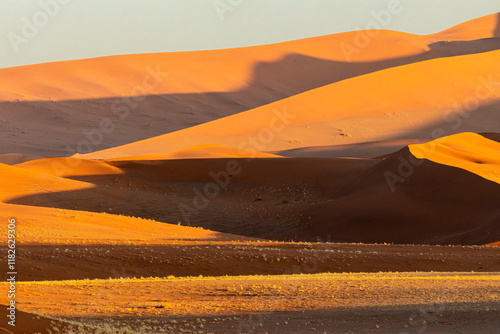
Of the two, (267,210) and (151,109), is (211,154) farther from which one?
(151,109)

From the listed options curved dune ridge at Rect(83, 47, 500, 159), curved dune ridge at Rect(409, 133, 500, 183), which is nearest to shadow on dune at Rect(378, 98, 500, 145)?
curved dune ridge at Rect(83, 47, 500, 159)

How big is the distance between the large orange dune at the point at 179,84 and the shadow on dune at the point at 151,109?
0.34 feet

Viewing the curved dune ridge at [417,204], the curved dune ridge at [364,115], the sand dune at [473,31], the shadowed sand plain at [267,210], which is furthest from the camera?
the sand dune at [473,31]

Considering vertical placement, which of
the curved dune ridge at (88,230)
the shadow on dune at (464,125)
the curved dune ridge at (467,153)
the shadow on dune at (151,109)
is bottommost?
the curved dune ridge at (88,230)

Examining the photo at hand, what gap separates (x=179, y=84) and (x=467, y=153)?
59.8 m

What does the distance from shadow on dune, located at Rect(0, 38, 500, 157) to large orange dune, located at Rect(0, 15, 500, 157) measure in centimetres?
10

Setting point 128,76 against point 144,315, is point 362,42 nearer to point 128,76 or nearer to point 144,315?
point 128,76

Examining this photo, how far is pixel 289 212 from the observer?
2666cm

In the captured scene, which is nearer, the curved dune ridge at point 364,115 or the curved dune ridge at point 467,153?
the curved dune ridge at point 467,153

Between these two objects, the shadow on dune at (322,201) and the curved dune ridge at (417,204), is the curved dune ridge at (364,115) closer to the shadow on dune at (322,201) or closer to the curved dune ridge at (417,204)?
the shadow on dune at (322,201)

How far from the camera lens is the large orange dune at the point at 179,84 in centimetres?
6412

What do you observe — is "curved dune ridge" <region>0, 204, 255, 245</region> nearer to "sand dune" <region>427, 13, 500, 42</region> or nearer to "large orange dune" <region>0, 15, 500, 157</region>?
"large orange dune" <region>0, 15, 500, 157</region>

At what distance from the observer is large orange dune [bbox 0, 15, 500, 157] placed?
64.1 meters

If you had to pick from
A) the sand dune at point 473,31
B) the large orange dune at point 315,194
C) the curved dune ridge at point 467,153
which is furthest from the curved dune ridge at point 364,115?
the sand dune at point 473,31
